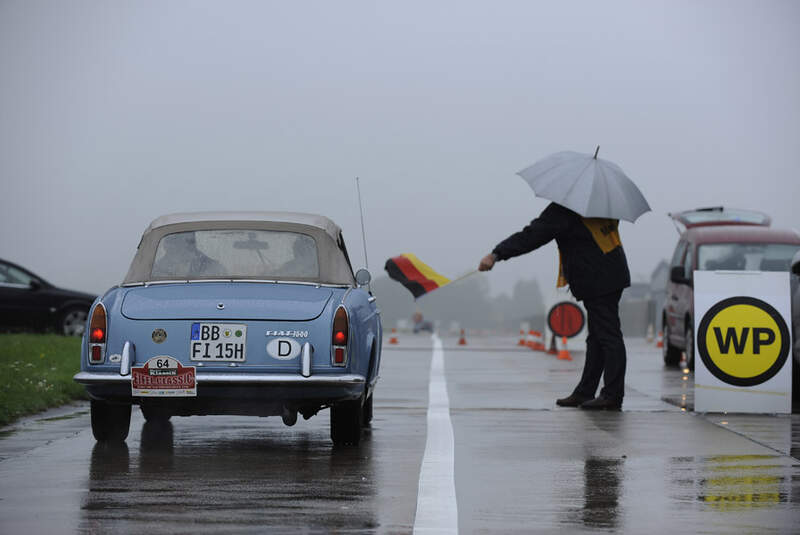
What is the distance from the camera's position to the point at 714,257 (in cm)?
2042


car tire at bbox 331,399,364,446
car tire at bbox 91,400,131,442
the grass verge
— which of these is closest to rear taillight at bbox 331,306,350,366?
car tire at bbox 331,399,364,446

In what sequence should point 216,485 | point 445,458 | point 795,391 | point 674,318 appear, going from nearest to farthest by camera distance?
point 216,485 < point 445,458 < point 795,391 < point 674,318

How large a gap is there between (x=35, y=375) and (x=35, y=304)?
36.3 ft

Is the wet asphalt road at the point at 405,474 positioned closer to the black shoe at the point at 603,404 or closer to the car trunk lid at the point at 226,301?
the black shoe at the point at 603,404

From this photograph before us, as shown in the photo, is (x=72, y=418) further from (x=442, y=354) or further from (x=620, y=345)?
(x=442, y=354)

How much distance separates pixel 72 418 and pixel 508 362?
11526mm

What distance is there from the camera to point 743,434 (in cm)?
1064

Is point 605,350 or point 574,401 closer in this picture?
point 605,350

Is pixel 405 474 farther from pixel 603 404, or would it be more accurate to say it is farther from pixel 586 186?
pixel 586 186

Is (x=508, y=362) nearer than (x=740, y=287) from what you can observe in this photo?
No

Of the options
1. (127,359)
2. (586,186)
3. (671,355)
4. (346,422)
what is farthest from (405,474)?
(671,355)

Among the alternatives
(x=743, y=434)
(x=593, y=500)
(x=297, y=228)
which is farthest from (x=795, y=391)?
A: (x=593, y=500)

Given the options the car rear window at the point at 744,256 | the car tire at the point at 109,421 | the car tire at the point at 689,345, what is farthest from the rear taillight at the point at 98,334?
the car rear window at the point at 744,256

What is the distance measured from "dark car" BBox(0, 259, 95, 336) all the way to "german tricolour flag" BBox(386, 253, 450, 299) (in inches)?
493
